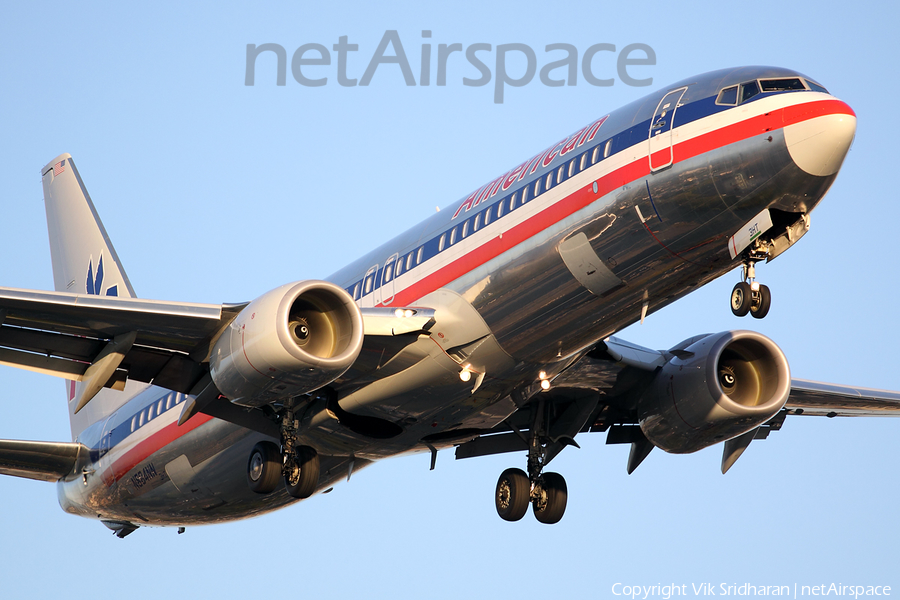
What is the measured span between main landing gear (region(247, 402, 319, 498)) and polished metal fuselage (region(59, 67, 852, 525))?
A: 573 mm

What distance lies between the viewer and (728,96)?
59.3 feet

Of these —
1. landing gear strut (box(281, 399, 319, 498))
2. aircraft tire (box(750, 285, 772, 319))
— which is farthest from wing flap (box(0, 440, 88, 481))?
aircraft tire (box(750, 285, 772, 319))

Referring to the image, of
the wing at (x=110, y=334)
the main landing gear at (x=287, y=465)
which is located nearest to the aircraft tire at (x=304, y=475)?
the main landing gear at (x=287, y=465)

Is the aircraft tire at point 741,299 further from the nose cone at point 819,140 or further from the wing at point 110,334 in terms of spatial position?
the wing at point 110,334

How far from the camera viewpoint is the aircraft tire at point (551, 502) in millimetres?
25453

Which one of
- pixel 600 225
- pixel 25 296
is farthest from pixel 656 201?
pixel 25 296

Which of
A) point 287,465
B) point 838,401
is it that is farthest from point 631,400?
point 287,465

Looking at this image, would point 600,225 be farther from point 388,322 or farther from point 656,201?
point 388,322

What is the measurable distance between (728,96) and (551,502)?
11080mm

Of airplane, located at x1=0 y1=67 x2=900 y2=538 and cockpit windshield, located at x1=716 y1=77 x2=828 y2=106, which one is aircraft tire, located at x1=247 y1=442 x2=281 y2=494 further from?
cockpit windshield, located at x1=716 y1=77 x2=828 y2=106

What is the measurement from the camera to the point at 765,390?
2503cm

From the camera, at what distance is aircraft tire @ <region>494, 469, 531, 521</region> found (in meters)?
25.3

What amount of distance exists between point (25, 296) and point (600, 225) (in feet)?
33.0

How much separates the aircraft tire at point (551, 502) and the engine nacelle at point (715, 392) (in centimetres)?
240
